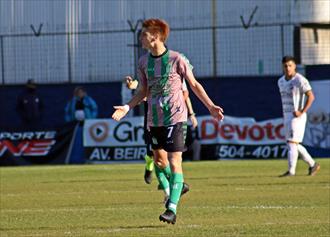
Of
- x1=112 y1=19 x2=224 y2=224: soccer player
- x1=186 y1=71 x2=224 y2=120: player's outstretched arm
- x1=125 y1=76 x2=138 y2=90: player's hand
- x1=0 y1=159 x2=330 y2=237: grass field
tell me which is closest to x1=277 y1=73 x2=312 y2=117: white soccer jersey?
x1=0 y1=159 x2=330 y2=237: grass field

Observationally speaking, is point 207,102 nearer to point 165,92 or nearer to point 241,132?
point 165,92

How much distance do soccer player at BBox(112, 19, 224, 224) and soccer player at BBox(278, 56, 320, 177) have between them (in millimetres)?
7771

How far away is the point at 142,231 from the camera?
1136cm

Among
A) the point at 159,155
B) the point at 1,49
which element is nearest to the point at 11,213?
the point at 159,155

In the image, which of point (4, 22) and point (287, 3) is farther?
point (4, 22)

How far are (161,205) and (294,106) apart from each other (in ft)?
18.9

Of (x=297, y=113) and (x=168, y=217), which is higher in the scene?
(x=297, y=113)

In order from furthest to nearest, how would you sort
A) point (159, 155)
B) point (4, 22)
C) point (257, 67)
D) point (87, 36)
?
point (4, 22)
point (87, 36)
point (257, 67)
point (159, 155)

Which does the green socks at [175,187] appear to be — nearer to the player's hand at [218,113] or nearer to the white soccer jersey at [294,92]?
the player's hand at [218,113]

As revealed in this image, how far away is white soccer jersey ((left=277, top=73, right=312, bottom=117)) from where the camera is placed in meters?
19.5

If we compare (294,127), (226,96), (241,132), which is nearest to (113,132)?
(241,132)

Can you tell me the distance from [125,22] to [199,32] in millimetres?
2970

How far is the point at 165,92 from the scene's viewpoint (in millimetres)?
11828

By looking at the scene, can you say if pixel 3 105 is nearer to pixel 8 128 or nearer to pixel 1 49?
pixel 1 49
